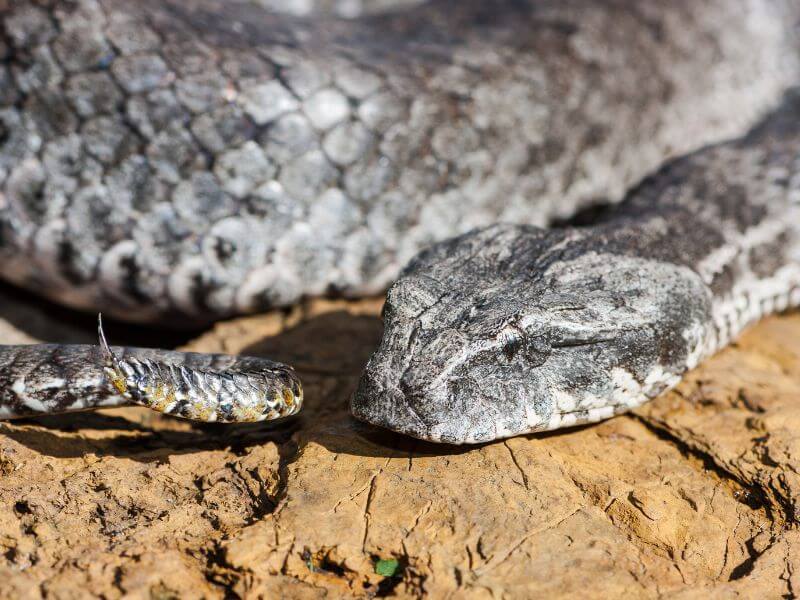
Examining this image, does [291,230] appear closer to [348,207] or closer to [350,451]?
[348,207]

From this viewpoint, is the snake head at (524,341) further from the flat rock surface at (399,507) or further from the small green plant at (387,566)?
the small green plant at (387,566)

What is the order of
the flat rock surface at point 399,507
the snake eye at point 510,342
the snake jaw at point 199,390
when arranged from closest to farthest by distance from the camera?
the flat rock surface at point 399,507 → the snake jaw at point 199,390 → the snake eye at point 510,342

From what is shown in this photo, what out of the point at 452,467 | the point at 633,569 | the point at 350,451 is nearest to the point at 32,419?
the point at 350,451

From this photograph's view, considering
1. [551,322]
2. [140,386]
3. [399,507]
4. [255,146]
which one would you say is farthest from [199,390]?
[255,146]

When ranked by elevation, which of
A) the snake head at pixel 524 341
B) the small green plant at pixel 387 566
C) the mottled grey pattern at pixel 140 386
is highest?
the snake head at pixel 524 341

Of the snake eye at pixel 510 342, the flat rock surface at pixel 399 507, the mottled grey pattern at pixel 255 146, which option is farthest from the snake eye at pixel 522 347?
the mottled grey pattern at pixel 255 146

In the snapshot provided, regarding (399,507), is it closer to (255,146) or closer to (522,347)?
(522,347)
